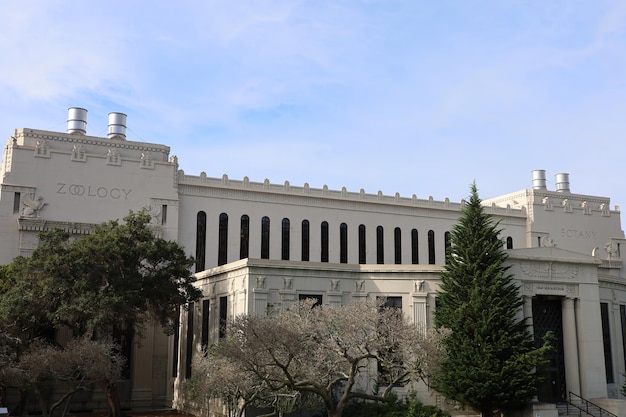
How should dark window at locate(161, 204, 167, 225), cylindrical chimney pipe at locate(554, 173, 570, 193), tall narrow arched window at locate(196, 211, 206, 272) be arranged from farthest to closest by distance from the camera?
1. cylindrical chimney pipe at locate(554, 173, 570, 193)
2. tall narrow arched window at locate(196, 211, 206, 272)
3. dark window at locate(161, 204, 167, 225)

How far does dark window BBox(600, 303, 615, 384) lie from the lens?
138 feet

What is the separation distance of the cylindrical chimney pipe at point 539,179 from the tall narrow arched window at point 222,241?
3447cm

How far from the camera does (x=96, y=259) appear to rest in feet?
124

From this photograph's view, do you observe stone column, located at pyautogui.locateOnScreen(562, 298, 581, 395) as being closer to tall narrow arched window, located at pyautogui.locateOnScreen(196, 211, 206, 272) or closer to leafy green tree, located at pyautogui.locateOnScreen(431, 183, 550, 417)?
leafy green tree, located at pyautogui.locateOnScreen(431, 183, 550, 417)

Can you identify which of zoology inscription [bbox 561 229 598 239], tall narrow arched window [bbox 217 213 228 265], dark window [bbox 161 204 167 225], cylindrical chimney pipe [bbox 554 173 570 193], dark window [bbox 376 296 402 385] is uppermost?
cylindrical chimney pipe [bbox 554 173 570 193]

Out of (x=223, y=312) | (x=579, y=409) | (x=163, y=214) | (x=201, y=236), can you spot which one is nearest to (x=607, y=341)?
(x=579, y=409)

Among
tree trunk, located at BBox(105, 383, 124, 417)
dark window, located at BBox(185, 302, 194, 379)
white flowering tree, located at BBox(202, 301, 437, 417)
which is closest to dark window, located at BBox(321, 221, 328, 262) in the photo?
dark window, located at BBox(185, 302, 194, 379)

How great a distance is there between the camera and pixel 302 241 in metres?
59.4

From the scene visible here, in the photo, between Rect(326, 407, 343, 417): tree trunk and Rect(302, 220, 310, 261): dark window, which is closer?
Rect(326, 407, 343, 417): tree trunk

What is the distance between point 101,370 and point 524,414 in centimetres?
2094

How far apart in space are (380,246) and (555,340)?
2410cm

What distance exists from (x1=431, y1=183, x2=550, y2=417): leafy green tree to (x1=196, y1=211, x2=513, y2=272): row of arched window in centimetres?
2283

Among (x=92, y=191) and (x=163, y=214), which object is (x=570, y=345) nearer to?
(x=163, y=214)

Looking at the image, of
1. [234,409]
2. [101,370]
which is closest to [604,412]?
[234,409]
